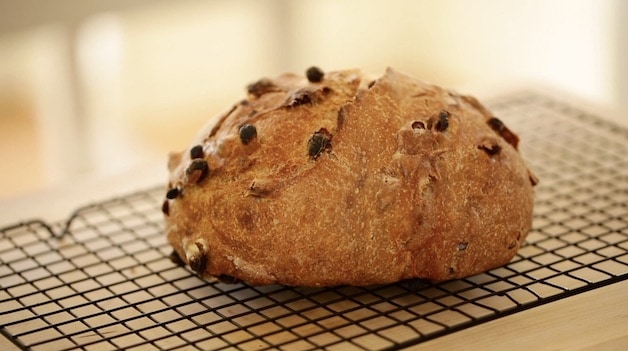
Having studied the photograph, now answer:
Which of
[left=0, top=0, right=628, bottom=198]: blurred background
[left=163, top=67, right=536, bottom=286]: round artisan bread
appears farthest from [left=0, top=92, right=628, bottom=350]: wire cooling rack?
[left=0, top=0, right=628, bottom=198]: blurred background

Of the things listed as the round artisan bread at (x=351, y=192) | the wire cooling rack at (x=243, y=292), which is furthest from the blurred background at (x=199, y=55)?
the round artisan bread at (x=351, y=192)

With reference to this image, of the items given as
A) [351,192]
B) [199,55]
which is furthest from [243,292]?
[199,55]

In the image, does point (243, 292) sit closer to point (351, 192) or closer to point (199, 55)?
point (351, 192)

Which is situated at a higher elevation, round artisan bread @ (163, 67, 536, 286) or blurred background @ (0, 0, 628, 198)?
round artisan bread @ (163, 67, 536, 286)

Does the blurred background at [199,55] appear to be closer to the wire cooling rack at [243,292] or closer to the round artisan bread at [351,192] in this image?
the wire cooling rack at [243,292]

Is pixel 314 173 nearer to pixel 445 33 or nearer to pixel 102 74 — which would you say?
pixel 102 74

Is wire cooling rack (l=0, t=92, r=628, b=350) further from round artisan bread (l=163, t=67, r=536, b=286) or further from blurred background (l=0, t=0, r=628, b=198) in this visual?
blurred background (l=0, t=0, r=628, b=198)
